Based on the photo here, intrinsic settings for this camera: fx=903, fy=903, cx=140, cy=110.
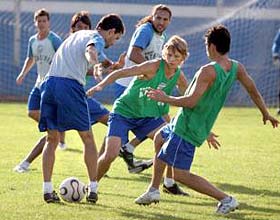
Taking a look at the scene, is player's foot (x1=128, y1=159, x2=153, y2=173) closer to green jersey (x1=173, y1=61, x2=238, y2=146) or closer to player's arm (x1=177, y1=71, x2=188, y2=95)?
player's arm (x1=177, y1=71, x2=188, y2=95)

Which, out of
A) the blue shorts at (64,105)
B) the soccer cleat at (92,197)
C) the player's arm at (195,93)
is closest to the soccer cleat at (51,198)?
the soccer cleat at (92,197)

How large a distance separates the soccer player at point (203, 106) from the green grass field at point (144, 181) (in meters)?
0.29

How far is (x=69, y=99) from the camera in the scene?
803 cm

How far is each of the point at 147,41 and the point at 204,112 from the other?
7.81ft

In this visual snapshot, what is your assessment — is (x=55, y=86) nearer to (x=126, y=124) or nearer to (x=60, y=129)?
(x=60, y=129)

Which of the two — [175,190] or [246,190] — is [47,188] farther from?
[246,190]

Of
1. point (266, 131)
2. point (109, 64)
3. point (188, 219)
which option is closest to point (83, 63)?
point (109, 64)

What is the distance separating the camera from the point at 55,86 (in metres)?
8.05

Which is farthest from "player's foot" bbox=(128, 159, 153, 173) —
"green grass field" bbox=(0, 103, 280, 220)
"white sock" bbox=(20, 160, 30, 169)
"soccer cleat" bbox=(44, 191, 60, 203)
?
"soccer cleat" bbox=(44, 191, 60, 203)

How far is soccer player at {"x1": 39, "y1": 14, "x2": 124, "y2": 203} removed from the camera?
8039mm

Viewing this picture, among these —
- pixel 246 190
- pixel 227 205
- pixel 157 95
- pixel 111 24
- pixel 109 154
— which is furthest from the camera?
pixel 246 190

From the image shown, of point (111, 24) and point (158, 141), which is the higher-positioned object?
point (111, 24)

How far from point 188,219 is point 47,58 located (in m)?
4.64

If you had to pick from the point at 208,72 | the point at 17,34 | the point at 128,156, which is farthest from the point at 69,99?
the point at 17,34
